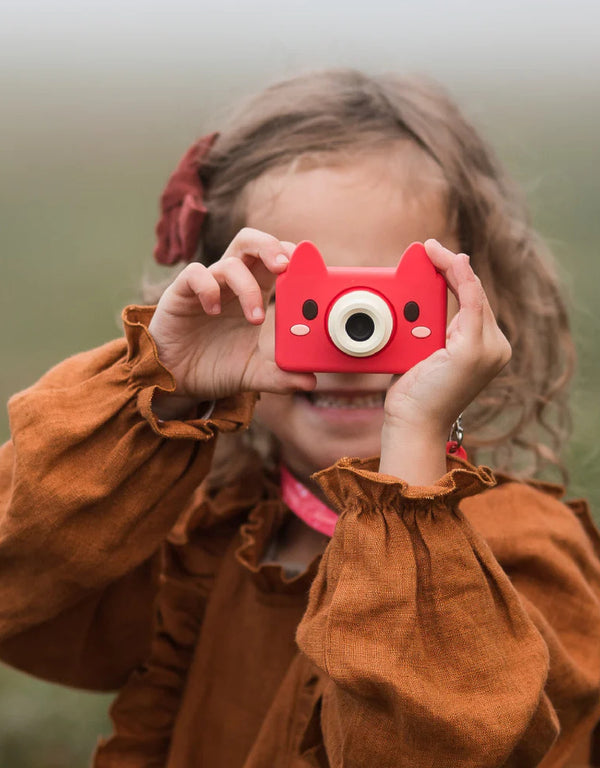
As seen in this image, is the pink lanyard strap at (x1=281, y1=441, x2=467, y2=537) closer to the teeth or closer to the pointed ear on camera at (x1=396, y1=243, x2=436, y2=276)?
the teeth

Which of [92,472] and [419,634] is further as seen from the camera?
[92,472]

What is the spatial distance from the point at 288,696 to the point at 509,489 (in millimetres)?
453

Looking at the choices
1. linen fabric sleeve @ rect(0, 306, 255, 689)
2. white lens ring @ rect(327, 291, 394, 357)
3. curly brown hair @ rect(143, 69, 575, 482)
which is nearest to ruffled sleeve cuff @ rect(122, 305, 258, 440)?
linen fabric sleeve @ rect(0, 306, 255, 689)

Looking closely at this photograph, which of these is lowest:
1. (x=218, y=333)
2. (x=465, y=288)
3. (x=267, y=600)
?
(x=267, y=600)

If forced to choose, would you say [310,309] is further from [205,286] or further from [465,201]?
[465,201]

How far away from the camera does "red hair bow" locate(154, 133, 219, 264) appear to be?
5.48 ft

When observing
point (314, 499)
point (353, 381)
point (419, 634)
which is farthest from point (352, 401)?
point (419, 634)

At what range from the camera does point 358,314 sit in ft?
3.69

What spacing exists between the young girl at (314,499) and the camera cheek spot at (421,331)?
3 centimetres

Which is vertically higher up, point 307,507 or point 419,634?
point 419,634

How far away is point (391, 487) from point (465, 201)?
2.14 feet

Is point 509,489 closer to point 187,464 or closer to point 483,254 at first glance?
point 483,254

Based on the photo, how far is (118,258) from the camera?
402cm

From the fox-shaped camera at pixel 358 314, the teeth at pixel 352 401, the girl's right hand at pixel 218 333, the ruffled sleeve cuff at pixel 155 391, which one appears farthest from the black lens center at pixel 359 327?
the teeth at pixel 352 401
